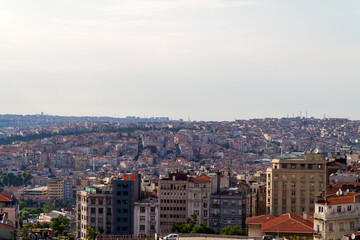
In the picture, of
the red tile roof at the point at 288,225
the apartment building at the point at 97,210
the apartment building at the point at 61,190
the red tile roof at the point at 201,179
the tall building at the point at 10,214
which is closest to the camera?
the tall building at the point at 10,214

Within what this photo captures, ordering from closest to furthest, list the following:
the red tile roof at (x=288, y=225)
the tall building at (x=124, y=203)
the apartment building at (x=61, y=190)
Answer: the red tile roof at (x=288, y=225), the tall building at (x=124, y=203), the apartment building at (x=61, y=190)

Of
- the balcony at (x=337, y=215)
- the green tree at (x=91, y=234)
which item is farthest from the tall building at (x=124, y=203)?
the balcony at (x=337, y=215)

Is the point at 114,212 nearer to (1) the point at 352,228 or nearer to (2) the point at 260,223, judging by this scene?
(2) the point at 260,223

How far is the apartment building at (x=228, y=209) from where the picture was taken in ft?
245

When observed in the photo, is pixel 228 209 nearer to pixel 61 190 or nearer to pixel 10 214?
pixel 10 214

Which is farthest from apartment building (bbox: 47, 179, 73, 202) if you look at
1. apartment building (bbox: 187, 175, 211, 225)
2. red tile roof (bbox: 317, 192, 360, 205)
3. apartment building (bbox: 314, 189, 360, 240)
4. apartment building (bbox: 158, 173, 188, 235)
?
apartment building (bbox: 314, 189, 360, 240)

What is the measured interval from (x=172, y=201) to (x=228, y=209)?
4.56 m

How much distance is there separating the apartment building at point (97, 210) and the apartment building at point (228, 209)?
25.4ft

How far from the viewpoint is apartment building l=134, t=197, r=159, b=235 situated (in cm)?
7612

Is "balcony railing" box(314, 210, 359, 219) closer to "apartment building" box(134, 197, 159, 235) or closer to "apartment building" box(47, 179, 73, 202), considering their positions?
"apartment building" box(134, 197, 159, 235)

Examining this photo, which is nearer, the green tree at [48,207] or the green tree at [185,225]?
the green tree at [185,225]

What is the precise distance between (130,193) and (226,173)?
1193 cm

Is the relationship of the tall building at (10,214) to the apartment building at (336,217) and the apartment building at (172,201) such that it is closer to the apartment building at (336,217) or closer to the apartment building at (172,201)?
the apartment building at (336,217)

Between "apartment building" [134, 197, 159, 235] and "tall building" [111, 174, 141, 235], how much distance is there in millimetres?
373
